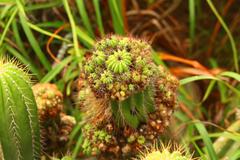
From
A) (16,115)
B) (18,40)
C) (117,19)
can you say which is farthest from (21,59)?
(16,115)

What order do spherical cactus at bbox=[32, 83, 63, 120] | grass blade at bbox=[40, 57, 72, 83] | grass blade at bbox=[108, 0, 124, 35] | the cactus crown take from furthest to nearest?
grass blade at bbox=[108, 0, 124, 35], grass blade at bbox=[40, 57, 72, 83], spherical cactus at bbox=[32, 83, 63, 120], the cactus crown

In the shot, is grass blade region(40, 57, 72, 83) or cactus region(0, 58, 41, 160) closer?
cactus region(0, 58, 41, 160)

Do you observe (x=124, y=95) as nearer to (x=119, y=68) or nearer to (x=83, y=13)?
(x=119, y=68)

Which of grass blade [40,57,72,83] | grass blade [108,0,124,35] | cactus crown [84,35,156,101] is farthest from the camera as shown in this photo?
grass blade [108,0,124,35]

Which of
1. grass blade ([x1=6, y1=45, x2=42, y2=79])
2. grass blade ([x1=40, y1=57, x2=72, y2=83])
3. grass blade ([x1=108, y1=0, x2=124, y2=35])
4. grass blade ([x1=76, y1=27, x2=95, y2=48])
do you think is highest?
grass blade ([x1=108, y1=0, x2=124, y2=35])

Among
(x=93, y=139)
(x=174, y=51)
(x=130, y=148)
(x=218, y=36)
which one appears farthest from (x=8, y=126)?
(x=218, y=36)

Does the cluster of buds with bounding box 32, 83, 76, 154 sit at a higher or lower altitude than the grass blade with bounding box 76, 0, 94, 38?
lower

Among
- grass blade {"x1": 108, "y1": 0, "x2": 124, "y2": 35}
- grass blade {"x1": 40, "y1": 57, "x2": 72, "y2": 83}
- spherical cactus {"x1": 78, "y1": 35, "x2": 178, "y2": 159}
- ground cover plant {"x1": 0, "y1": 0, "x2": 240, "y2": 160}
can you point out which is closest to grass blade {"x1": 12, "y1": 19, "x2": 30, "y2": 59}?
ground cover plant {"x1": 0, "y1": 0, "x2": 240, "y2": 160}

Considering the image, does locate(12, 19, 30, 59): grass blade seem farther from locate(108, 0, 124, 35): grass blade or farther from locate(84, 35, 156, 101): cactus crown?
locate(84, 35, 156, 101): cactus crown
